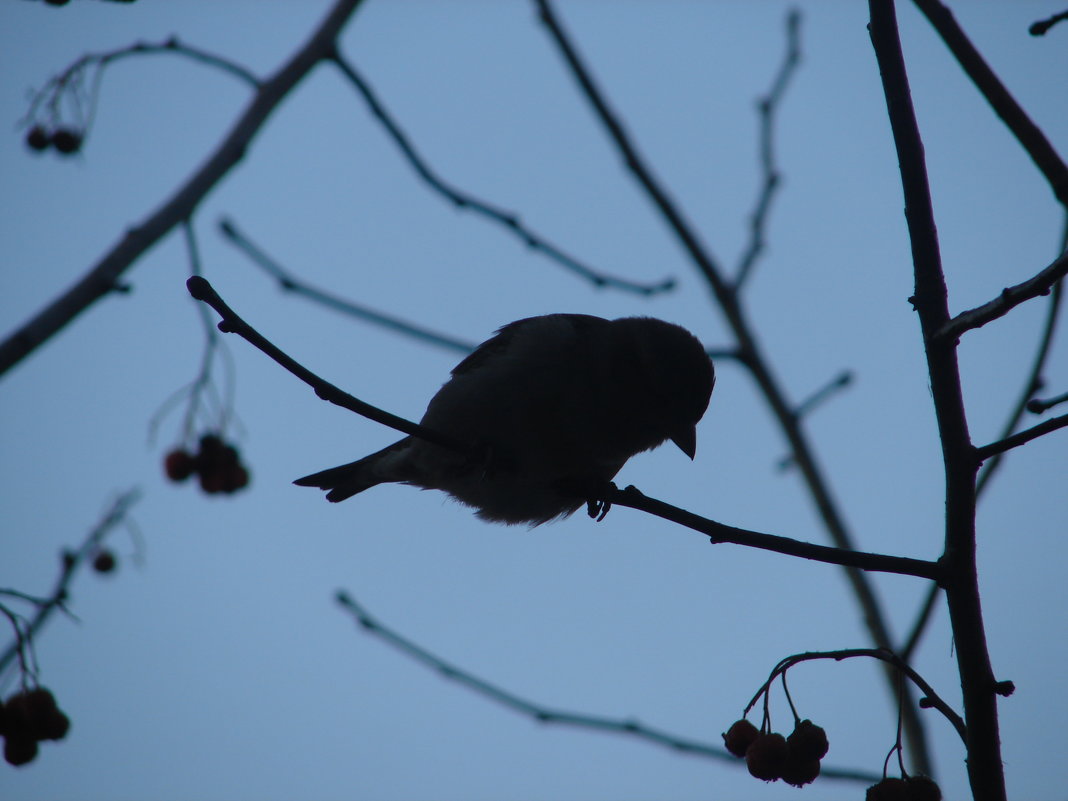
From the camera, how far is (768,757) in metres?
2.52

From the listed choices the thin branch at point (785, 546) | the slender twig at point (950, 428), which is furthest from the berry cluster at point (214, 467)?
the slender twig at point (950, 428)

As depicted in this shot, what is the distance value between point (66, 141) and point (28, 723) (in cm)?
340

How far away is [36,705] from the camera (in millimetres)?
3572

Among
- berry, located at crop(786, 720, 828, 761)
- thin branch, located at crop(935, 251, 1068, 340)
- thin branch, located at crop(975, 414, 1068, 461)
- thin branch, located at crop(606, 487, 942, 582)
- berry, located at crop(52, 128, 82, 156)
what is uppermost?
berry, located at crop(52, 128, 82, 156)

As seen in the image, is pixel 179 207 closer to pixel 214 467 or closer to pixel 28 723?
pixel 214 467

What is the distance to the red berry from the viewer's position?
533 centimetres

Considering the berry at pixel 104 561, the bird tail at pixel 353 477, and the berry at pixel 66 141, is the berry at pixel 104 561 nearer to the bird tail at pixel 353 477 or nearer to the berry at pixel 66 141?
the bird tail at pixel 353 477

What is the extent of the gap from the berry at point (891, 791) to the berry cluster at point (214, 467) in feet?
13.0

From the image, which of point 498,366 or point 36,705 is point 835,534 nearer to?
point 498,366

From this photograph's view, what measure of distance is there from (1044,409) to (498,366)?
2.51m

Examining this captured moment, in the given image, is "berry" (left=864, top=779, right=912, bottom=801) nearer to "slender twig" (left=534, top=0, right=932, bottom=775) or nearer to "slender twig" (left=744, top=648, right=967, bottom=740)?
"slender twig" (left=744, top=648, right=967, bottom=740)

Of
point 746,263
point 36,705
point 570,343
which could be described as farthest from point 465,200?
point 36,705

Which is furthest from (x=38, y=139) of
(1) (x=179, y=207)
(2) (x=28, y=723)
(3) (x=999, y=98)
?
(3) (x=999, y=98)

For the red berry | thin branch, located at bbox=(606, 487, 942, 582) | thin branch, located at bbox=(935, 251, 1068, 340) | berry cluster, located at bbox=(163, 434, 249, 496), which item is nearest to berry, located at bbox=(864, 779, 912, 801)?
thin branch, located at bbox=(606, 487, 942, 582)
